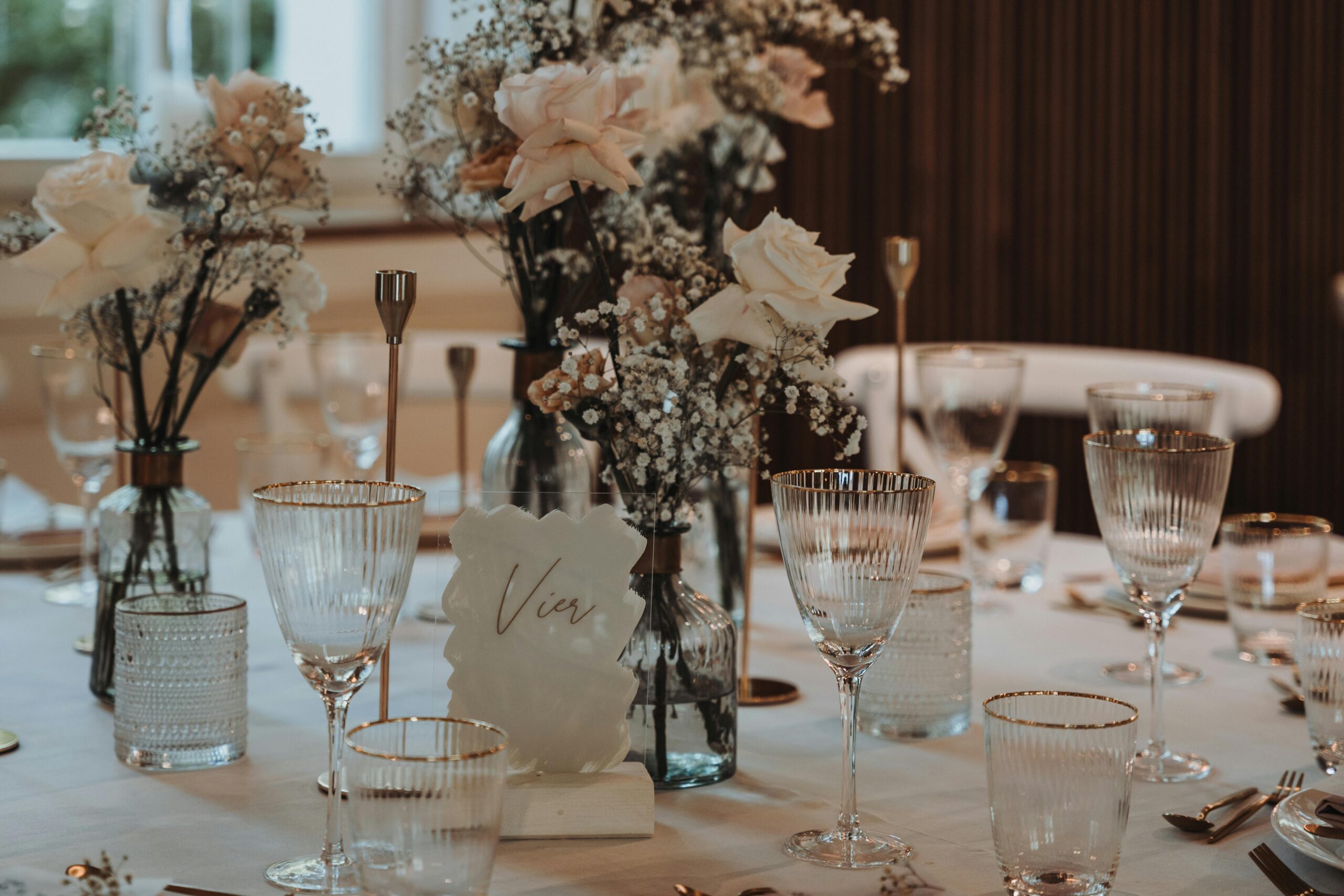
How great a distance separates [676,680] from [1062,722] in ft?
0.93

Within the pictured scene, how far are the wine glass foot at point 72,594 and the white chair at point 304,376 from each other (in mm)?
1016

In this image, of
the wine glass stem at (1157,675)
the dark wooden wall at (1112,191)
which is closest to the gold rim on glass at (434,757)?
the wine glass stem at (1157,675)

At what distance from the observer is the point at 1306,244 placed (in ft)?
11.6

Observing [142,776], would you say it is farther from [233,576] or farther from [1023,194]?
[1023,194]

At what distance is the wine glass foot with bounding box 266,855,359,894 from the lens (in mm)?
822

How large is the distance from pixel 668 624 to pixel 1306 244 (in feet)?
9.86

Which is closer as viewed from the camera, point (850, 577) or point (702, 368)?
point (850, 577)

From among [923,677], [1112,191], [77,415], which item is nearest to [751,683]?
[923,677]

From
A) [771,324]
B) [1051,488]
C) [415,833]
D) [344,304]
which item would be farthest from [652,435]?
[344,304]

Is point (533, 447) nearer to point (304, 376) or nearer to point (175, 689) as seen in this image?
point (175, 689)

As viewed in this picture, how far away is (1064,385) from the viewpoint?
2.74m

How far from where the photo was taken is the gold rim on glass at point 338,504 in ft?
2.64

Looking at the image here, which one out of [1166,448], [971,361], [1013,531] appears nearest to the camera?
[1166,448]

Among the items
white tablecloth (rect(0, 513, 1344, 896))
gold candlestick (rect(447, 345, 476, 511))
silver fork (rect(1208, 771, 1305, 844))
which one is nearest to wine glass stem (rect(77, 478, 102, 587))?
white tablecloth (rect(0, 513, 1344, 896))
